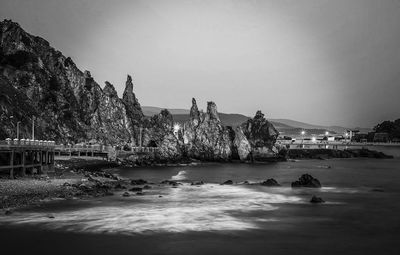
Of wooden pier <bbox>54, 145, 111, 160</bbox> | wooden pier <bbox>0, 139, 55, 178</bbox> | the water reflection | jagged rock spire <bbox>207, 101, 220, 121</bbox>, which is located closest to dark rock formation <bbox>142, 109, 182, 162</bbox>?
jagged rock spire <bbox>207, 101, 220, 121</bbox>

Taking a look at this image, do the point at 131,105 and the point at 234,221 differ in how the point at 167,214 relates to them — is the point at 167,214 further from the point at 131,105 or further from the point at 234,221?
the point at 131,105

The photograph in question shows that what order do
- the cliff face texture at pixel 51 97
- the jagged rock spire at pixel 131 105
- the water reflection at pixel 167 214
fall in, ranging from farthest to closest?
the jagged rock spire at pixel 131 105 < the cliff face texture at pixel 51 97 < the water reflection at pixel 167 214

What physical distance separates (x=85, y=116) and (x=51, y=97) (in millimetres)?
17989

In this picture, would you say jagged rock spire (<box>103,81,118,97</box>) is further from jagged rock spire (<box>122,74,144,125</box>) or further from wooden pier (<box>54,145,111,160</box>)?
wooden pier (<box>54,145,111,160</box>)

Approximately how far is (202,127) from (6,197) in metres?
98.7

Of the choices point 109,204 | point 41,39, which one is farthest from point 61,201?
point 41,39

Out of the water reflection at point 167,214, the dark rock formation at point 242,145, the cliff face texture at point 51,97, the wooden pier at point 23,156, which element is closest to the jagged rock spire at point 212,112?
the dark rock formation at point 242,145

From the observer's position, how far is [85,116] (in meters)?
144

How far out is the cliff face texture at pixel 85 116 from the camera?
119 meters

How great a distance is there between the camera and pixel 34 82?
4818 inches

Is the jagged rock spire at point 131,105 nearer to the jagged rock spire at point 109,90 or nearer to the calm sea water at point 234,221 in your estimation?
the jagged rock spire at point 109,90

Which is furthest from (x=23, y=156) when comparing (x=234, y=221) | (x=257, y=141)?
(x=257, y=141)

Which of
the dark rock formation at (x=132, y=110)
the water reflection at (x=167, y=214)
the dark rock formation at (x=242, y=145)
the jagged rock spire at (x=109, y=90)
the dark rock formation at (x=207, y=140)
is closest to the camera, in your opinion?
the water reflection at (x=167, y=214)

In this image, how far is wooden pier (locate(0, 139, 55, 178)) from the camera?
56.2 meters
